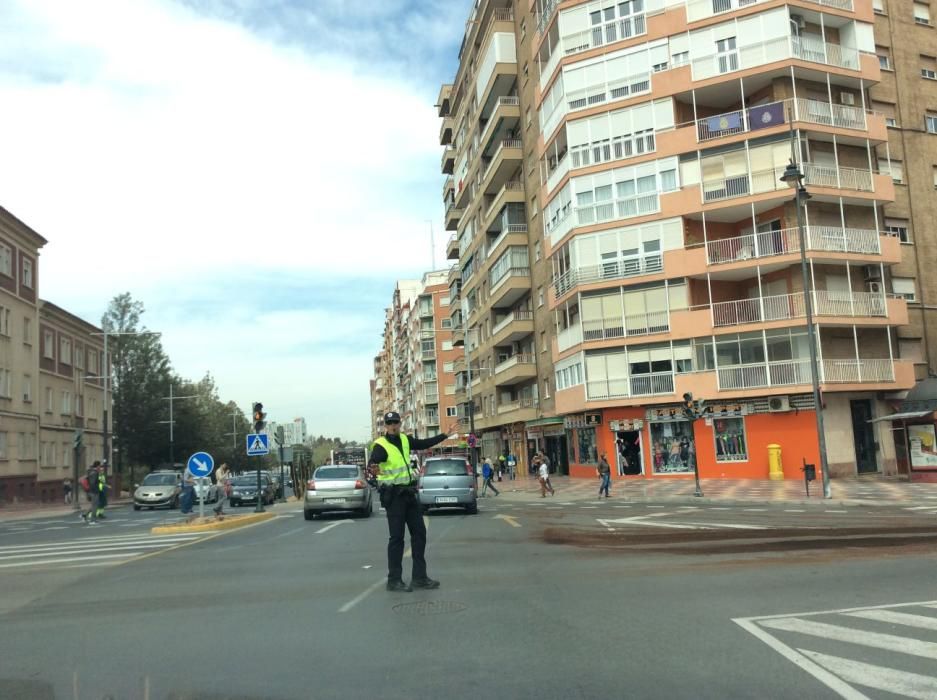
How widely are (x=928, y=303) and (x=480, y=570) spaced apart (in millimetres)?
36035

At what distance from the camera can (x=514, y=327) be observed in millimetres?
52531

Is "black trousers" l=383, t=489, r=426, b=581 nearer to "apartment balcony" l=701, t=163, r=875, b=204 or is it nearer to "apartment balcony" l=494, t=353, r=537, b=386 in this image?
"apartment balcony" l=701, t=163, r=875, b=204

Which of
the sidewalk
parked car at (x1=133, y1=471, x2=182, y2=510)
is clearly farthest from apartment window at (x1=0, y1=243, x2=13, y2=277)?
the sidewalk

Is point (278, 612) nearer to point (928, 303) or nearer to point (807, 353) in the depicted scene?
point (807, 353)

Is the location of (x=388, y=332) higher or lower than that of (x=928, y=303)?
higher

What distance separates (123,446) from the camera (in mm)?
76188

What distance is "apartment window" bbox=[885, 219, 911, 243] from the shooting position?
39156 millimetres

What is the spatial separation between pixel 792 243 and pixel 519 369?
20681 mm

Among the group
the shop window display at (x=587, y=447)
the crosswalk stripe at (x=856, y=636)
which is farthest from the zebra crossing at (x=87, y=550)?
the shop window display at (x=587, y=447)

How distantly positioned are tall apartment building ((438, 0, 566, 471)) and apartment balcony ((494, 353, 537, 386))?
0.07 m

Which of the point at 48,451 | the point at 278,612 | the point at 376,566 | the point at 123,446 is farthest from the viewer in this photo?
the point at 123,446

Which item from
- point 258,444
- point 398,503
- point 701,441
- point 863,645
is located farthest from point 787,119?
point 863,645

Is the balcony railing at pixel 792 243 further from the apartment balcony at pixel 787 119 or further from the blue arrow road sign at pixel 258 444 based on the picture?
the blue arrow road sign at pixel 258 444

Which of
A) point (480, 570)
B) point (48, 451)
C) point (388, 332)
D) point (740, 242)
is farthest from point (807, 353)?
point (388, 332)
